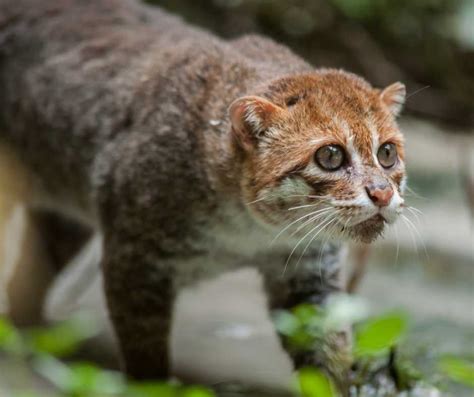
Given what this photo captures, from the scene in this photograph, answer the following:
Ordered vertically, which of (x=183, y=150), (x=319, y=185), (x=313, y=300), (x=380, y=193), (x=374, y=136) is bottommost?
(x=313, y=300)

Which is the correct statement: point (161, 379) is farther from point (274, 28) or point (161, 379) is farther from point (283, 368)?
point (274, 28)

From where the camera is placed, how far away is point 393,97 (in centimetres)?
526

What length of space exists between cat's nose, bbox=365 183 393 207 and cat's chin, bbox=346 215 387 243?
12 cm

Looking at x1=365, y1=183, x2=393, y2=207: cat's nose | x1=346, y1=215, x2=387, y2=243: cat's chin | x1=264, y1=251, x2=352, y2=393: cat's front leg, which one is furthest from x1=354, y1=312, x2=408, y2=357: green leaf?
x1=264, y1=251, x2=352, y2=393: cat's front leg

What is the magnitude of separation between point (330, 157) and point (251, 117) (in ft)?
1.83

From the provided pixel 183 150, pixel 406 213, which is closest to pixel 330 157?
pixel 183 150

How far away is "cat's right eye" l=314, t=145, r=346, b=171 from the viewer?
4785 mm

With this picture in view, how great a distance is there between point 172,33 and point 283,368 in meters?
2.42

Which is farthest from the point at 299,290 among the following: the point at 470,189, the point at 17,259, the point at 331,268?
the point at 470,189

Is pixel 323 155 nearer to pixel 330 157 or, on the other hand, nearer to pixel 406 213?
pixel 330 157

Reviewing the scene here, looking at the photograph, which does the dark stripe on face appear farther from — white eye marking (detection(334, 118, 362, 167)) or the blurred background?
the blurred background

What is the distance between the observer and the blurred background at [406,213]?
22.5 ft

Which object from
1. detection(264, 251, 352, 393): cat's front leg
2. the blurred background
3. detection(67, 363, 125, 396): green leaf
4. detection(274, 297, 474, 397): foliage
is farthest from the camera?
the blurred background

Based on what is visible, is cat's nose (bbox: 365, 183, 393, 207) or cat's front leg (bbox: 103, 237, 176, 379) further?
cat's front leg (bbox: 103, 237, 176, 379)
